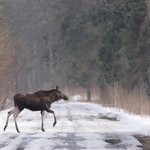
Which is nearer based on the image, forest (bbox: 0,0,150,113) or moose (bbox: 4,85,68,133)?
moose (bbox: 4,85,68,133)

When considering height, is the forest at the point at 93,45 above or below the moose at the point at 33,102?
above

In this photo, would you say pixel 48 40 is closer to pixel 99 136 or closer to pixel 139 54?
pixel 139 54

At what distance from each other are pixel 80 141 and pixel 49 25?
48.1m

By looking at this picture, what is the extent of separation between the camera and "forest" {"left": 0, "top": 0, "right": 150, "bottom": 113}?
25434 mm

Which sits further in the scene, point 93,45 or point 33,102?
point 93,45

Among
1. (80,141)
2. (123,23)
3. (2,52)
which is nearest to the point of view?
(80,141)

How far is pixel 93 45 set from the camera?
135ft

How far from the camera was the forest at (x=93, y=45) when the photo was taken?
2543cm

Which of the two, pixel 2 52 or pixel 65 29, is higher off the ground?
pixel 65 29

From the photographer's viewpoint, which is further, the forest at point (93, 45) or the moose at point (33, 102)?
the forest at point (93, 45)

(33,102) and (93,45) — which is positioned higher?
(93,45)

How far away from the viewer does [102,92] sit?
37156 mm

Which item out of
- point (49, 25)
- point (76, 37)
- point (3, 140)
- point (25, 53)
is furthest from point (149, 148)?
point (49, 25)

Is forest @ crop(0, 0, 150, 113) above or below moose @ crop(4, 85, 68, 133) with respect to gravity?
above
